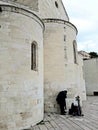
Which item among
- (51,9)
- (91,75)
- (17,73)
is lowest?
(17,73)

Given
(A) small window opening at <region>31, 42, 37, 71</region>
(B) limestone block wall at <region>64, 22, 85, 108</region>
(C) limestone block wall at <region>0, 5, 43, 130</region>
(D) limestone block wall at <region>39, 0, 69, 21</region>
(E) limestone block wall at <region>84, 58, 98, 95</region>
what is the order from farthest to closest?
(E) limestone block wall at <region>84, 58, 98, 95</region> < (D) limestone block wall at <region>39, 0, 69, 21</region> < (B) limestone block wall at <region>64, 22, 85, 108</region> < (A) small window opening at <region>31, 42, 37, 71</region> < (C) limestone block wall at <region>0, 5, 43, 130</region>

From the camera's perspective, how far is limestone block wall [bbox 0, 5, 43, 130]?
7.45m

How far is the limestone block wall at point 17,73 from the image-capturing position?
7449 mm

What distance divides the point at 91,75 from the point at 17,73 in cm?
2188

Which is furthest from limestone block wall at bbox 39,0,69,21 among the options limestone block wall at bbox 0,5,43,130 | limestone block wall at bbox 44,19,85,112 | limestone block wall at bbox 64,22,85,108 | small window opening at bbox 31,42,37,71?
limestone block wall at bbox 0,5,43,130

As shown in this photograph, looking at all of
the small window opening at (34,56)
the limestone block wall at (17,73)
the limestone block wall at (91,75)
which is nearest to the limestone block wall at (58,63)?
the small window opening at (34,56)

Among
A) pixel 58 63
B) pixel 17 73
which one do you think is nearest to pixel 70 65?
pixel 58 63

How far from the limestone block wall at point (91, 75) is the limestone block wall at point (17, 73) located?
2012cm

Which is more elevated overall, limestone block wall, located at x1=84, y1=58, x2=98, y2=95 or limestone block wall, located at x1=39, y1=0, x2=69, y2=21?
limestone block wall, located at x1=39, y1=0, x2=69, y2=21

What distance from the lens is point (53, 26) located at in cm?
1291

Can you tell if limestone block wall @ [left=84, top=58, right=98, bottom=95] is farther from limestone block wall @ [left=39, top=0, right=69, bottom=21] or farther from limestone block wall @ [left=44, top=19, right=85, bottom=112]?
limestone block wall @ [left=44, top=19, right=85, bottom=112]

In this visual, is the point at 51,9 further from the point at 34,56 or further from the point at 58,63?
the point at 34,56

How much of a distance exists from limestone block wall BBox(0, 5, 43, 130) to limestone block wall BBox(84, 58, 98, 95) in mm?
20115

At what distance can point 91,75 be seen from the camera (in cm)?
2831
